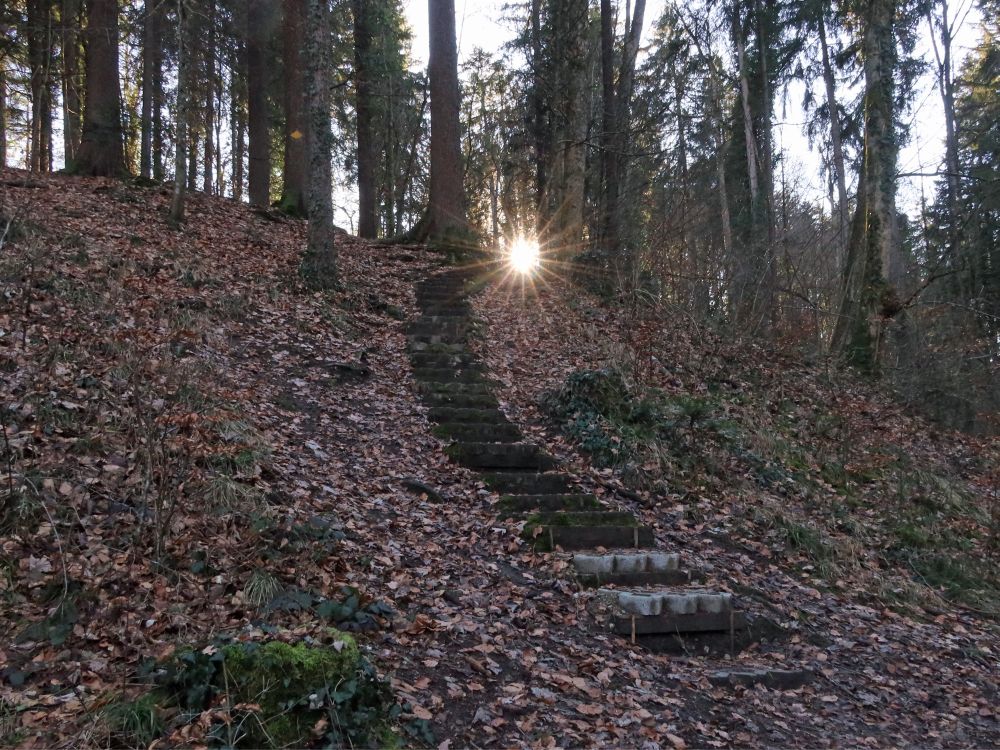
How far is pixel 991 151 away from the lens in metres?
17.4

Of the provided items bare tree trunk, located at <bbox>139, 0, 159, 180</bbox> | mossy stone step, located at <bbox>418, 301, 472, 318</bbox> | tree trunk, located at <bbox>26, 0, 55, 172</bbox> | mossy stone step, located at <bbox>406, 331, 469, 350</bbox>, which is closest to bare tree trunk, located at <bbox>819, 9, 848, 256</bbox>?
mossy stone step, located at <bbox>418, 301, 472, 318</bbox>

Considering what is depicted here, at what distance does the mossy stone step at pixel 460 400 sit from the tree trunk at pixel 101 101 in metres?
9.40

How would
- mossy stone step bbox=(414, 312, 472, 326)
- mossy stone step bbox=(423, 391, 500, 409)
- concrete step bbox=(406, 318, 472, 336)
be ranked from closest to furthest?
1. mossy stone step bbox=(423, 391, 500, 409)
2. concrete step bbox=(406, 318, 472, 336)
3. mossy stone step bbox=(414, 312, 472, 326)

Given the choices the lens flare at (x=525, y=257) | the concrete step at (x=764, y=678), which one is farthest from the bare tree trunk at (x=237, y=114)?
A: the concrete step at (x=764, y=678)

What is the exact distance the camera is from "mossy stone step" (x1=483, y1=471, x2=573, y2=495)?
22.2ft

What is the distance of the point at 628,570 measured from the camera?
5.64m

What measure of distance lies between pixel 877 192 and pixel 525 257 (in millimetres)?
6924

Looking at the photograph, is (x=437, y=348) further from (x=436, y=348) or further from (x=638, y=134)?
(x=638, y=134)

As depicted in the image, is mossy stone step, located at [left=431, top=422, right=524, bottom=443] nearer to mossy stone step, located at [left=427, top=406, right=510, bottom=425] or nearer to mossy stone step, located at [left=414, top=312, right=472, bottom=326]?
mossy stone step, located at [left=427, top=406, right=510, bottom=425]

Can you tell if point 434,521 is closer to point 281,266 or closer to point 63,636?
point 63,636

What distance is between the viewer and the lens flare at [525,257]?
1472cm

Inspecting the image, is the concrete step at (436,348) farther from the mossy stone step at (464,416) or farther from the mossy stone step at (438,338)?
the mossy stone step at (464,416)

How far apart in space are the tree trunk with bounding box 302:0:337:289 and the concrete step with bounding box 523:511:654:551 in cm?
631

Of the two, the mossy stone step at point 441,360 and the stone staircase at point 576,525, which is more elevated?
the mossy stone step at point 441,360
